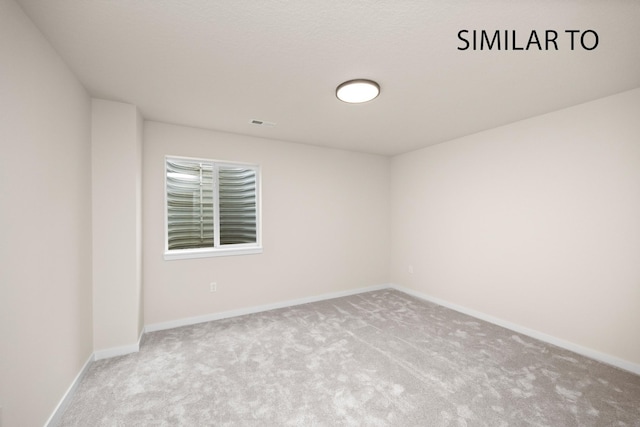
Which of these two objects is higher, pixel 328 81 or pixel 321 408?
pixel 328 81

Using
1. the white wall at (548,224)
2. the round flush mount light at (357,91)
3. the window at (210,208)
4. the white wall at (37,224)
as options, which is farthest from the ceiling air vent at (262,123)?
the white wall at (548,224)

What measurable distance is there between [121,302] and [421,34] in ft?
10.9

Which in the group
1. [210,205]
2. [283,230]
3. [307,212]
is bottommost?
[283,230]

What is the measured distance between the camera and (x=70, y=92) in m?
2.02

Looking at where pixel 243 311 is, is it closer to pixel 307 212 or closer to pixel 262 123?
pixel 307 212

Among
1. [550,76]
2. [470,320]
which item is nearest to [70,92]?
[550,76]

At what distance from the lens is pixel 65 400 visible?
6.14ft

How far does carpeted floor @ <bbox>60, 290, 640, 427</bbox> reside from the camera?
5.87ft

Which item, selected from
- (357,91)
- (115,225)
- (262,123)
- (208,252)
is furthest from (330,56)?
(208,252)

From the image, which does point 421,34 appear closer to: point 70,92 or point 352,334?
point 70,92

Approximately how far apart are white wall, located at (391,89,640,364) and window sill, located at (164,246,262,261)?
2.76 metres

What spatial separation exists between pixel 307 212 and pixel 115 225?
94.3 inches

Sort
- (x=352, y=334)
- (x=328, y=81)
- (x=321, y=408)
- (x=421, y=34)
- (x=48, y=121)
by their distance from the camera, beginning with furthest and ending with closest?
(x=352, y=334) → (x=328, y=81) → (x=321, y=408) → (x=48, y=121) → (x=421, y=34)

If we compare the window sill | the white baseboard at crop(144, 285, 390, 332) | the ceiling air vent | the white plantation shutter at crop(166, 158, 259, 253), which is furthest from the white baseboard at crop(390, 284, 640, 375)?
the ceiling air vent
